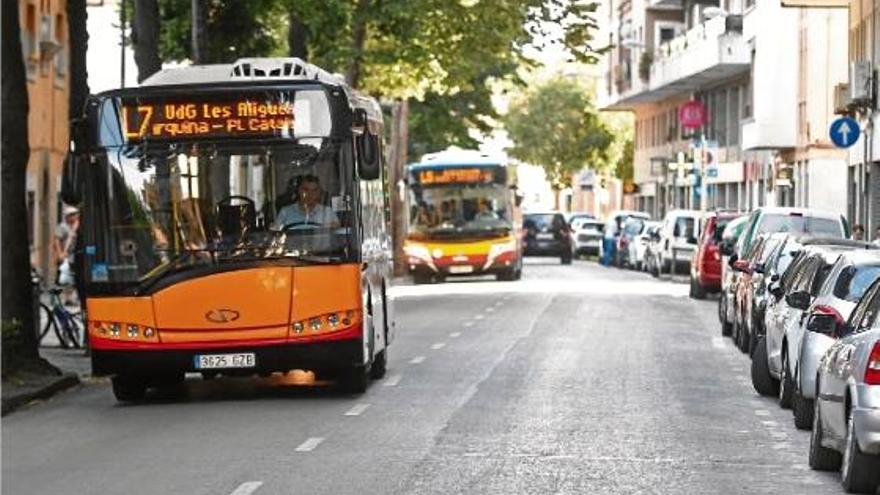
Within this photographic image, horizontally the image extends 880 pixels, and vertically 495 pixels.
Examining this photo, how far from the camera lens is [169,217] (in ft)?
74.2

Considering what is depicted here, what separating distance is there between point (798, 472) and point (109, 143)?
8.33 metres

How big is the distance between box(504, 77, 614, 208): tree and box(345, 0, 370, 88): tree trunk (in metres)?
68.9

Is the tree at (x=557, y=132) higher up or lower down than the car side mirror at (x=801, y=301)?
higher up

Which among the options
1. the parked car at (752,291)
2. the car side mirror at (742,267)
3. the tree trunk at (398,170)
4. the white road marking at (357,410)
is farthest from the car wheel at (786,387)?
the tree trunk at (398,170)

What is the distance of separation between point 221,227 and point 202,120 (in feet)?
3.22

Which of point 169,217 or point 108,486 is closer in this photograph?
point 108,486

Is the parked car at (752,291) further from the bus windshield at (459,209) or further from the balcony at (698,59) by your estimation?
the balcony at (698,59)

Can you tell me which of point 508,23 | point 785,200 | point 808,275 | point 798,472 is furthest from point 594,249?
point 798,472

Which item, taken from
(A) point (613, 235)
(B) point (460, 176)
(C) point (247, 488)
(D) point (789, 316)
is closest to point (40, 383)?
(D) point (789, 316)

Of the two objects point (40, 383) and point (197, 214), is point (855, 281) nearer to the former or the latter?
point (197, 214)

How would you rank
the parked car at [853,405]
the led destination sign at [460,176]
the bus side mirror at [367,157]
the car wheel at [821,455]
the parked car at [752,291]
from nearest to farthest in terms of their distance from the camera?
the parked car at [853,405] < the car wheel at [821,455] < the bus side mirror at [367,157] < the parked car at [752,291] < the led destination sign at [460,176]

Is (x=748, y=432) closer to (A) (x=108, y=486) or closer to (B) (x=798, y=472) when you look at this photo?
(B) (x=798, y=472)

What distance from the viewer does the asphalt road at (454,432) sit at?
1585 cm

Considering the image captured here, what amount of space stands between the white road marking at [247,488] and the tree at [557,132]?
10853cm
